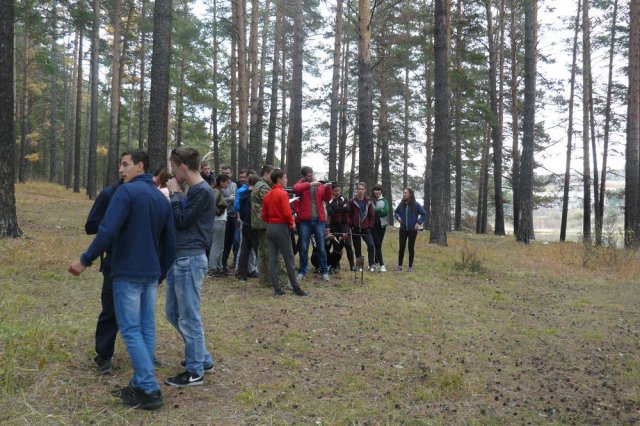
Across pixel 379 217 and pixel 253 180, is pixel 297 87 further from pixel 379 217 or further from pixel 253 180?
pixel 253 180

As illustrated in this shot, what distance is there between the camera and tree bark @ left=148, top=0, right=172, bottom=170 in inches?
388

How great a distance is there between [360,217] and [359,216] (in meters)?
0.03

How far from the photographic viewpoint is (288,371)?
4.92 metres

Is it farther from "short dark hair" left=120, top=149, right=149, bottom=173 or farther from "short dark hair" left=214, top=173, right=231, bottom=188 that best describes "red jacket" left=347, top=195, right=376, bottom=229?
"short dark hair" left=120, top=149, right=149, bottom=173

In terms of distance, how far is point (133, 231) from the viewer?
3707 mm

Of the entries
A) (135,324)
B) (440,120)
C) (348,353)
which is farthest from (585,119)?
(135,324)

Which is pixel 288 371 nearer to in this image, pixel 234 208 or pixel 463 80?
pixel 234 208

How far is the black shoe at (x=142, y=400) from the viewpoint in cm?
378

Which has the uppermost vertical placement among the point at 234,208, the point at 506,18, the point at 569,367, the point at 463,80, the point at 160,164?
the point at 506,18

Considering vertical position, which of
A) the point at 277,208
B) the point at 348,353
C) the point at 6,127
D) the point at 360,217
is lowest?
the point at 348,353

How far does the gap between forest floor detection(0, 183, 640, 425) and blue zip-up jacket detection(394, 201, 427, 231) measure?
1.23m

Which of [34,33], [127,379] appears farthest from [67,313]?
[34,33]

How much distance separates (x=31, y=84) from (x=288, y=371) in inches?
1282

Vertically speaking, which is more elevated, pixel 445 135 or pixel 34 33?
pixel 34 33
